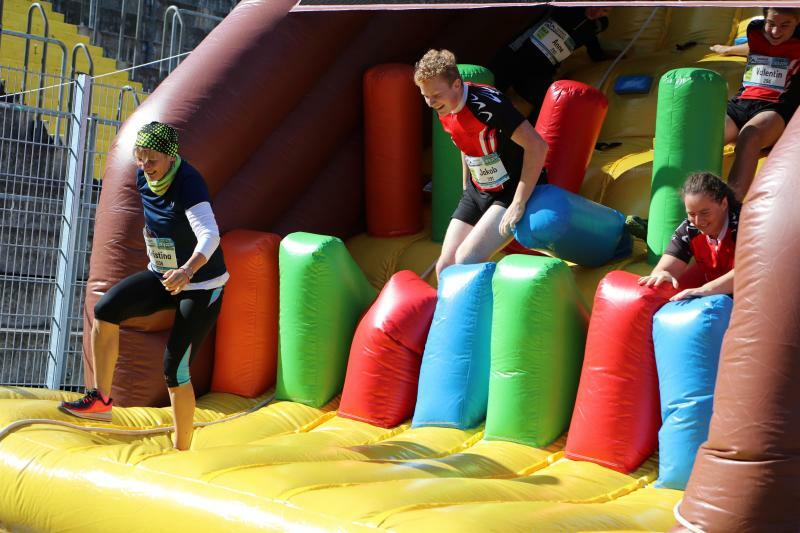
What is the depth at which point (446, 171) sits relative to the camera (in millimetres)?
4090

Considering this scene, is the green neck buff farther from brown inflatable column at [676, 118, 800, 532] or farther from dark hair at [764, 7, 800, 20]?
dark hair at [764, 7, 800, 20]

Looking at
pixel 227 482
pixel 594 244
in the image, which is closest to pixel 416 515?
pixel 227 482

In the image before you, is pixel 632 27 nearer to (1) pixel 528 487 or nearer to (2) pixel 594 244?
(2) pixel 594 244

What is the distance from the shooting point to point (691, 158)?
3.43m

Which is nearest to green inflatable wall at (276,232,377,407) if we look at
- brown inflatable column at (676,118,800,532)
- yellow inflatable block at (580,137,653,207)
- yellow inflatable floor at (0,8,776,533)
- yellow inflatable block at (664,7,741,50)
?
yellow inflatable floor at (0,8,776,533)

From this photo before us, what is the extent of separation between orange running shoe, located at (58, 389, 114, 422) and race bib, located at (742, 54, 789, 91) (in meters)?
2.36

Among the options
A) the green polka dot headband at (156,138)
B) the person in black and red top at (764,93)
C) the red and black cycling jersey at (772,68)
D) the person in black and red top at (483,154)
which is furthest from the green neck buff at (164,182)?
the red and black cycling jersey at (772,68)

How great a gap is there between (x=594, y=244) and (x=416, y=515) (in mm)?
1487

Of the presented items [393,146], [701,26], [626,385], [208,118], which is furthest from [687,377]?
[701,26]

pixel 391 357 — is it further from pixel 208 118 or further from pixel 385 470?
pixel 208 118

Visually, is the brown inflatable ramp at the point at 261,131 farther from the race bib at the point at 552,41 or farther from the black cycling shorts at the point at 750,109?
the black cycling shorts at the point at 750,109

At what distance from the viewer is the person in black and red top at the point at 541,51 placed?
14.4ft

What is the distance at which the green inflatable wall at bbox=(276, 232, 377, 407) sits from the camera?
362 cm

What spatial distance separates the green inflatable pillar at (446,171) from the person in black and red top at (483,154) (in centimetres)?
51
